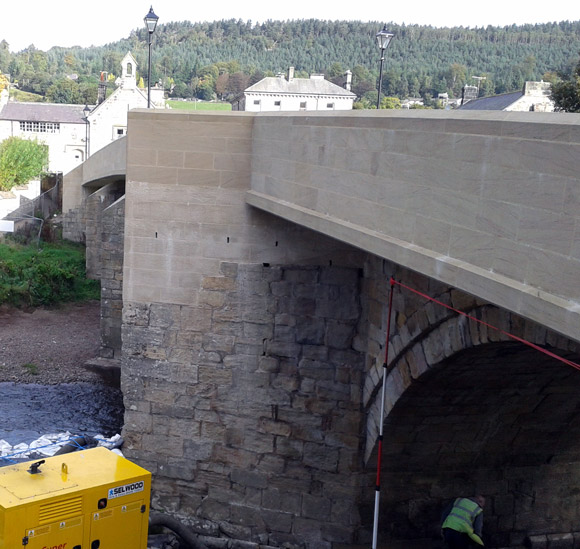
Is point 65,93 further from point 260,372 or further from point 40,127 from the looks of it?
point 260,372

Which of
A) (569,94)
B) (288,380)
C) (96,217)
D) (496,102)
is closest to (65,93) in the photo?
(496,102)

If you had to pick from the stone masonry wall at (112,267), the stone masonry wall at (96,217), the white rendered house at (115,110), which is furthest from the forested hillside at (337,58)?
the stone masonry wall at (112,267)

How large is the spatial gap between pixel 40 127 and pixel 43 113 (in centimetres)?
Result: 86

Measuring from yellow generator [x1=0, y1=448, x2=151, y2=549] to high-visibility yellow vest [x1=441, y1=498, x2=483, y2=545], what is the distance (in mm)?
3066

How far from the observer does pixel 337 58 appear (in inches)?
3632

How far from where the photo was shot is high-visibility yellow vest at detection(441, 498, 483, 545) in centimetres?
854

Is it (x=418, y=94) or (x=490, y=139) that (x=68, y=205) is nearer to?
(x=490, y=139)

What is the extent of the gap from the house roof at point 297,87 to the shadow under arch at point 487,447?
3050 cm

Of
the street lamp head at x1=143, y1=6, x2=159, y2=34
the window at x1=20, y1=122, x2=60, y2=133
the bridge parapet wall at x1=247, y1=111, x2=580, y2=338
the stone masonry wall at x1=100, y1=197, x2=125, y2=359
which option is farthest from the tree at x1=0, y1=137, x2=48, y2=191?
the bridge parapet wall at x1=247, y1=111, x2=580, y2=338

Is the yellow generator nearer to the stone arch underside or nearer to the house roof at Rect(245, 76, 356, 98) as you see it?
the stone arch underside

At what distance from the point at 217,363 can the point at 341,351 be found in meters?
1.39

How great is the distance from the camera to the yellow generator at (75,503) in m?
7.00

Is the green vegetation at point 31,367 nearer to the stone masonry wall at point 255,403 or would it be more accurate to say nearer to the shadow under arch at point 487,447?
the stone masonry wall at point 255,403

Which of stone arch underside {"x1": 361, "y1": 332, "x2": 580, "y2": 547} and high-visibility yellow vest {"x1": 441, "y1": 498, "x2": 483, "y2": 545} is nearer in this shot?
stone arch underside {"x1": 361, "y1": 332, "x2": 580, "y2": 547}
